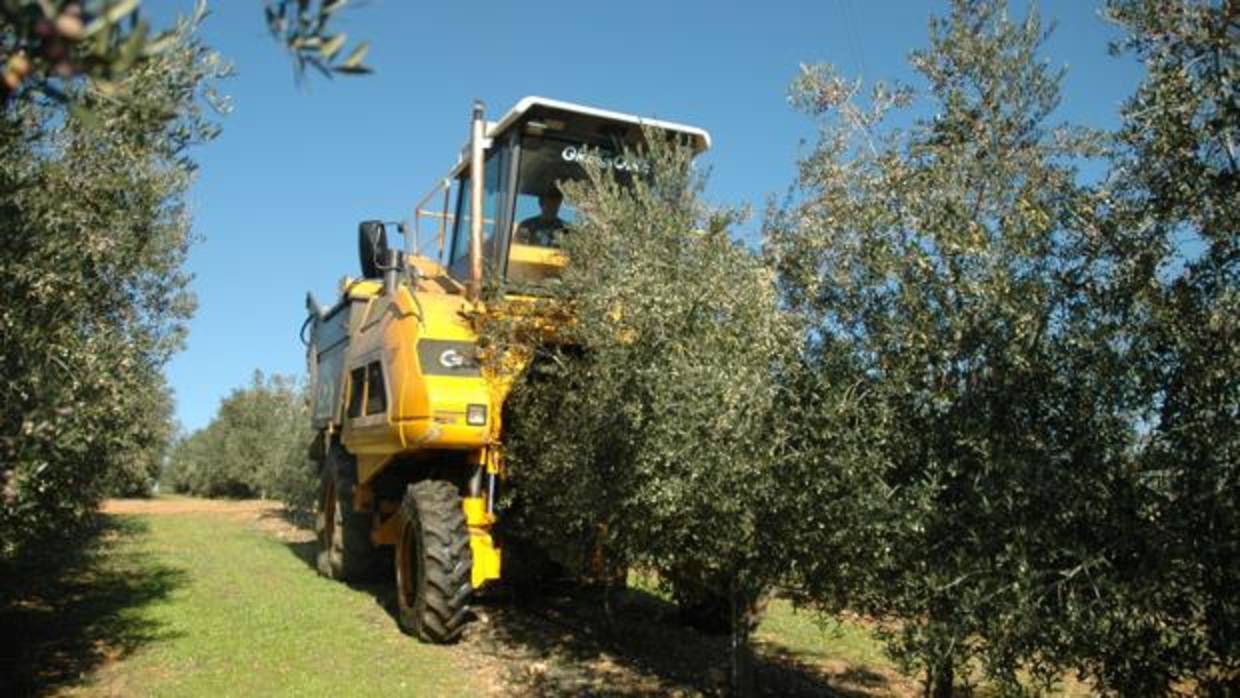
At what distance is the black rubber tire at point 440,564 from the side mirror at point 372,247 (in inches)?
118

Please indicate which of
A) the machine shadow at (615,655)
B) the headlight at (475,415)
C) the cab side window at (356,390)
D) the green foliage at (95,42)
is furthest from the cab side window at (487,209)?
the green foliage at (95,42)

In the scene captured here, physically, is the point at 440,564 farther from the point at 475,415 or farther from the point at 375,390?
the point at 375,390

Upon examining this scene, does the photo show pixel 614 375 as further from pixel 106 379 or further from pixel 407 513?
pixel 106 379

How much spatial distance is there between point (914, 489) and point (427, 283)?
25.0 feet

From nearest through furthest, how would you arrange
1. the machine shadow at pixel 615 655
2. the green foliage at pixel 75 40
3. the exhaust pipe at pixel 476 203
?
the green foliage at pixel 75 40 → the machine shadow at pixel 615 655 → the exhaust pipe at pixel 476 203

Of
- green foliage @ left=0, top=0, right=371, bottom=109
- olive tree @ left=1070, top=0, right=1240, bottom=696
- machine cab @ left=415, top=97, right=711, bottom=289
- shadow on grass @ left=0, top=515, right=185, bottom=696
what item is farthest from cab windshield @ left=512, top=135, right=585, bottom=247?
green foliage @ left=0, top=0, right=371, bottom=109

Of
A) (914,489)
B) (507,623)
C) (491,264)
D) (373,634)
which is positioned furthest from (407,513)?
(914,489)

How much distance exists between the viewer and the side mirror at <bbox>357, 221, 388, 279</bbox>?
1124 centimetres

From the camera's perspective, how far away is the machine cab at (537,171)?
9.93 m

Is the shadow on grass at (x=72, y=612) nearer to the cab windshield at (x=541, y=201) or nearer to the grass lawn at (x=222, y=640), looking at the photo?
the grass lawn at (x=222, y=640)

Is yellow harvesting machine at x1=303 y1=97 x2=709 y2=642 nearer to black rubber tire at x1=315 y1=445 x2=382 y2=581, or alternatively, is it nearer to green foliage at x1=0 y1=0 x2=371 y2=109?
black rubber tire at x1=315 y1=445 x2=382 y2=581

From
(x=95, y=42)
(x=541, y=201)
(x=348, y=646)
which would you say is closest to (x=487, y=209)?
(x=541, y=201)

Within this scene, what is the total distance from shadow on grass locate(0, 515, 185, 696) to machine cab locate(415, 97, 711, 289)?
4.93m

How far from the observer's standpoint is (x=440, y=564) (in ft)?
28.9
